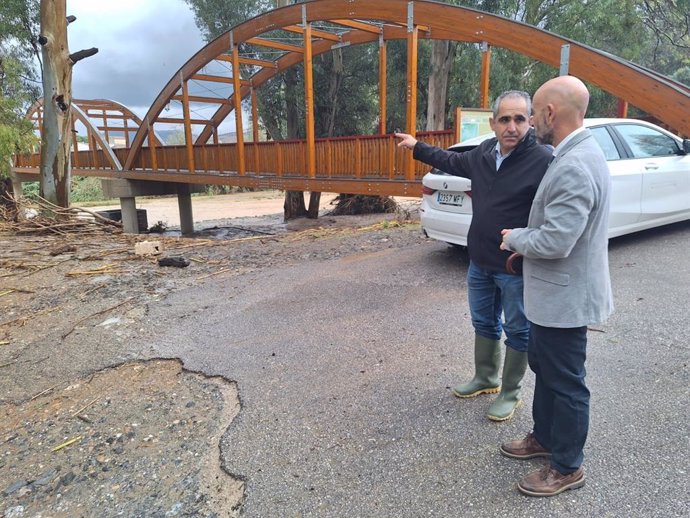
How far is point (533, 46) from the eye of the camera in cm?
803

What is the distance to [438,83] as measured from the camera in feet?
52.8

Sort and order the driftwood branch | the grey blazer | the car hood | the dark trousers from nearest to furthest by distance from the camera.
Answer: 1. the grey blazer
2. the dark trousers
3. the car hood
4. the driftwood branch

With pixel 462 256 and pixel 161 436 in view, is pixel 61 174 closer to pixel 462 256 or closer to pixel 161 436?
pixel 462 256

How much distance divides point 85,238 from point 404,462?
30.4 feet

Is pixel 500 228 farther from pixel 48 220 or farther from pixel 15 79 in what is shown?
pixel 15 79

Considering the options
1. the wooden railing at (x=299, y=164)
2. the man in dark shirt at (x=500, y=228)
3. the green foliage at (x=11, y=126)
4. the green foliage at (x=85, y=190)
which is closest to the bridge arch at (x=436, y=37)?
the wooden railing at (x=299, y=164)

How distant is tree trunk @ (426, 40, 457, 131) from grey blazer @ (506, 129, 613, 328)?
14.5 metres

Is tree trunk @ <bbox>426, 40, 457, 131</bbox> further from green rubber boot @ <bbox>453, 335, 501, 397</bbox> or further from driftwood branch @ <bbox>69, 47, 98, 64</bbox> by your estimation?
green rubber boot @ <bbox>453, 335, 501, 397</bbox>

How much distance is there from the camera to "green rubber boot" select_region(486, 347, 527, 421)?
8.56 feet

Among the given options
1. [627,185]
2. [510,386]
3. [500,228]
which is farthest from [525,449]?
[627,185]

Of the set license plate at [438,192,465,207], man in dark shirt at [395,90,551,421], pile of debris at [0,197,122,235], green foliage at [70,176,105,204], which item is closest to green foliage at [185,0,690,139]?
pile of debris at [0,197,122,235]

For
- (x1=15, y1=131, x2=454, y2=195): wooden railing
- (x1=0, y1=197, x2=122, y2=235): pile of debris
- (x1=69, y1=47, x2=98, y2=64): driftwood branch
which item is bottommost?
(x1=0, y1=197, x2=122, y2=235): pile of debris

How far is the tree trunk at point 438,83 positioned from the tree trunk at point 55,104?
34.9 ft

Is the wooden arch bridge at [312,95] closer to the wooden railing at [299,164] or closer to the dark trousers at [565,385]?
the wooden railing at [299,164]
